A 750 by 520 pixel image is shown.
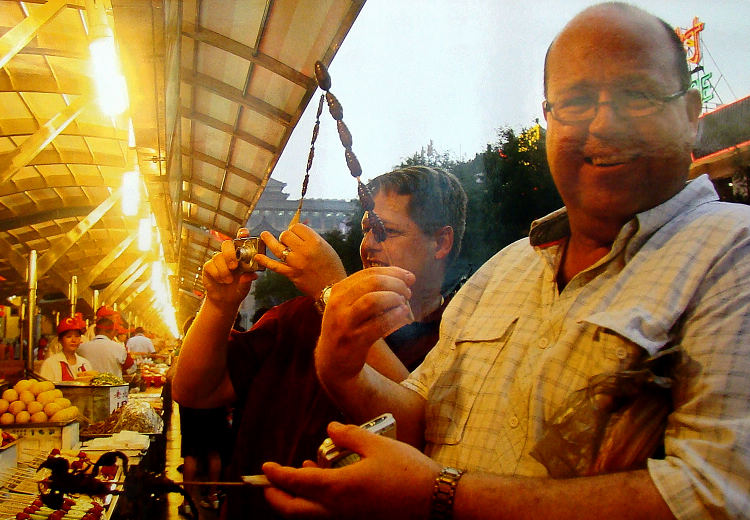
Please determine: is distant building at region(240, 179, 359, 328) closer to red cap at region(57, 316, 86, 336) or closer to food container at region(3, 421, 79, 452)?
food container at region(3, 421, 79, 452)

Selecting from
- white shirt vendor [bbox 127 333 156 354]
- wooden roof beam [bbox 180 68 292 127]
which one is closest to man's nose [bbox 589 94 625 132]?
wooden roof beam [bbox 180 68 292 127]

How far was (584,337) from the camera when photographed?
0.86 metres

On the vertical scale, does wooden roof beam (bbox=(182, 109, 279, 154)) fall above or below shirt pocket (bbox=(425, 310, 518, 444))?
above

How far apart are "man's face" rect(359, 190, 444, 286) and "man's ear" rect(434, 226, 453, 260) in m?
0.01

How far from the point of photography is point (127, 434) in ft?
13.3

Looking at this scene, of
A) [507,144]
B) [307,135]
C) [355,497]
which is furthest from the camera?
[307,135]

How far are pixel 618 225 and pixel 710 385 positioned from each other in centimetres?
27

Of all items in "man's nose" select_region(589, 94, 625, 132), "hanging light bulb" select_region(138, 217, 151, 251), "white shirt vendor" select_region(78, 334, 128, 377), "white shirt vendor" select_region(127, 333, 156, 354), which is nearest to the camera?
"man's nose" select_region(589, 94, 625, 132)

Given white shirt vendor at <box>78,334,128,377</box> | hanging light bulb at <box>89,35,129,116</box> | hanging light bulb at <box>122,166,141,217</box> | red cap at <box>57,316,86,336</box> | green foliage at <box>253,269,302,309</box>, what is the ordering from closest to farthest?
green foliage at <box>253,269,302,309</box>
hanging light bulb at <box>89,35,129,116</box>
red cap at <box>57,316,86,336</box>
hanging light bulb at <box>122,166,141,217</box>
white shirt vendor at <box>78,334,128,377</box>

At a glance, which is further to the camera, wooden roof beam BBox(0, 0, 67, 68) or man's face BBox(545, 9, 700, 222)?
wooden roof beam BBox(0, 0, 67, 68)

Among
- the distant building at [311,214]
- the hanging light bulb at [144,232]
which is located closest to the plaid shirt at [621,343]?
the distant building at [311,214]

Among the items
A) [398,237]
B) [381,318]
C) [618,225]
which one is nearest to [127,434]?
[398,237]

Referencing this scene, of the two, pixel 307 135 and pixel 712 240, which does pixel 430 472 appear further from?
pixel 307 135

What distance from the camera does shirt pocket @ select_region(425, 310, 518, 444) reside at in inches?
40.4
